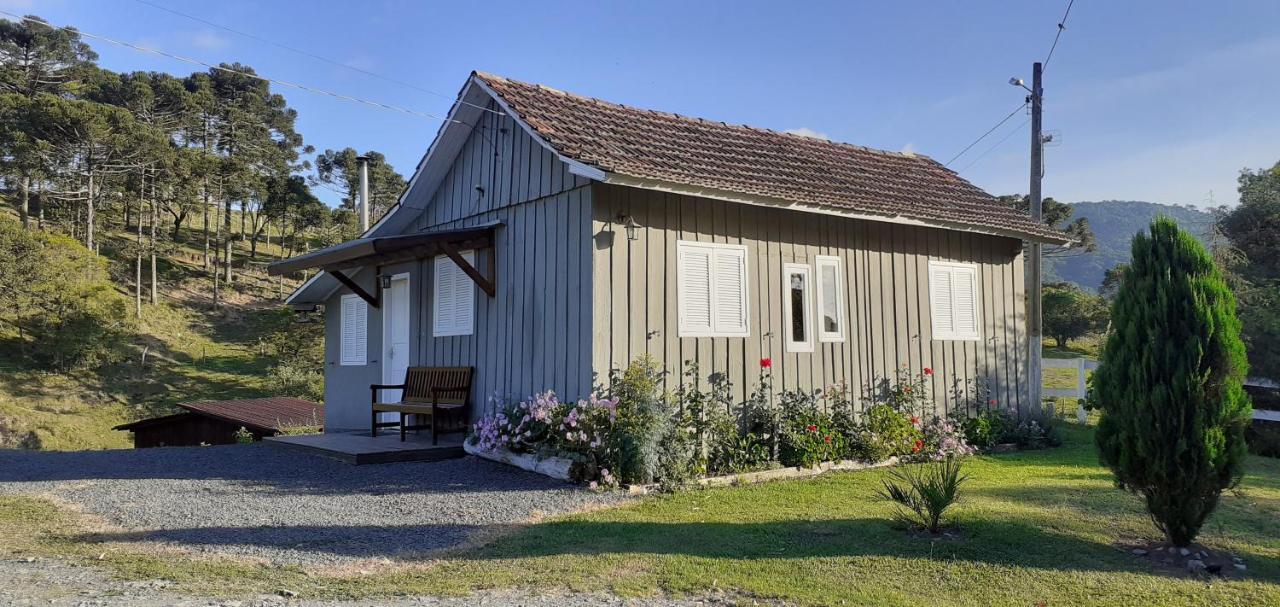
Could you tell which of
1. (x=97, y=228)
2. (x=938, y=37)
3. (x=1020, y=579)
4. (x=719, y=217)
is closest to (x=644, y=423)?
(x=719, y=217)

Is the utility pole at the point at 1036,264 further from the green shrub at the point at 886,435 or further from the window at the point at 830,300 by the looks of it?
the window at the point at 830,300

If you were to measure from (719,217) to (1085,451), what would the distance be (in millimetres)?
6231

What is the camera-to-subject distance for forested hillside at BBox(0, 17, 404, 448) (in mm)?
30753

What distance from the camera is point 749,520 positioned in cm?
681

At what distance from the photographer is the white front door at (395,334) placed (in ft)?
40.4

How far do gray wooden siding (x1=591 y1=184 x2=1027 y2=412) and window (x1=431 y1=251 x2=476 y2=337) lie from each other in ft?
8.71

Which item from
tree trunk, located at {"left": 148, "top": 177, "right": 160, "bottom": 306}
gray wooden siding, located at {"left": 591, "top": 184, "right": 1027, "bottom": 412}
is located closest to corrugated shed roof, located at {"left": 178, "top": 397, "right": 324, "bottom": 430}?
gray wooden siding, located at {"left": 591, "top": 184, "right": 1027, "bottom": 412}

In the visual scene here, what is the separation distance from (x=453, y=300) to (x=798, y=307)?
14.7ft

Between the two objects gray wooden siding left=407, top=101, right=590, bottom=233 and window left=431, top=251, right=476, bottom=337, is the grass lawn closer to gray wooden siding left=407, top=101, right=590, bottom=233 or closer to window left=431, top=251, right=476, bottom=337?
gray wooden siding left=407, top=101, right=590, bottom=233

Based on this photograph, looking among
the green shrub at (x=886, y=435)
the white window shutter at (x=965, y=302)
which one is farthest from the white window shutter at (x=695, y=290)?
the white window shutter at (x=965, y=302)

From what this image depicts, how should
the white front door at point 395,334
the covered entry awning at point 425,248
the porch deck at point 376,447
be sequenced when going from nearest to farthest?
the porch deck at point 376,447, the covered entry awning at point 425,248, the white front door at point 395,334

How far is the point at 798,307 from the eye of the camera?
33.9 feet

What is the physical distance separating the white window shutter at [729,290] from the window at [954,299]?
3480 mm

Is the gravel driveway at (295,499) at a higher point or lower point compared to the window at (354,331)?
lower
